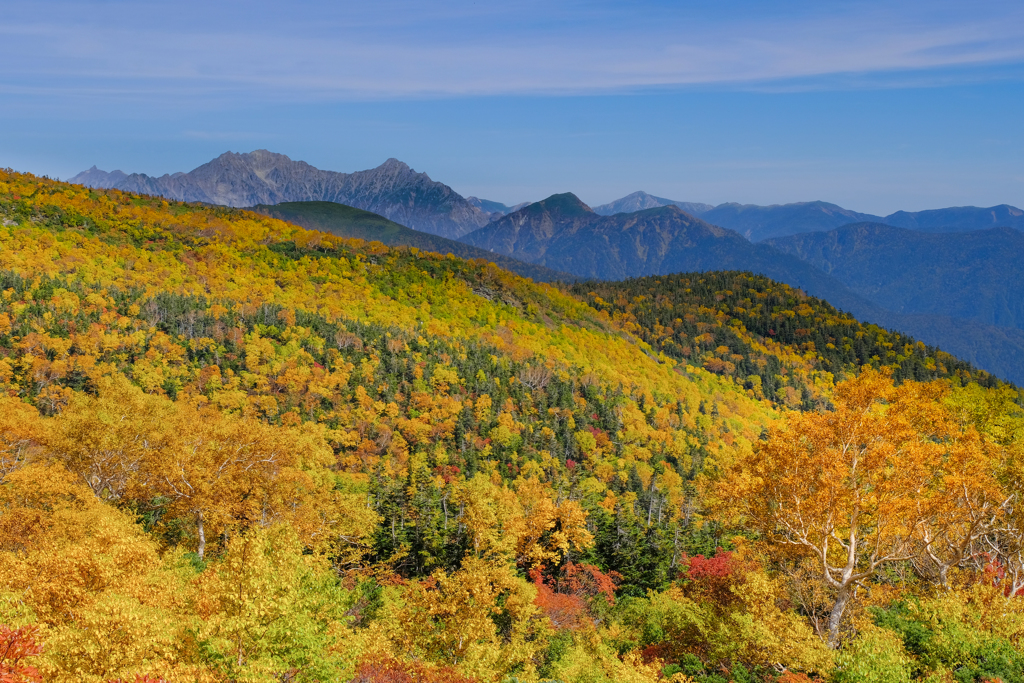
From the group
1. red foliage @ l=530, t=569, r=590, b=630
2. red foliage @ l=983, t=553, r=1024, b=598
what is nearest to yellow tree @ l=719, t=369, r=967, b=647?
red foliage @ l=983, t=553, r=1024, b=598

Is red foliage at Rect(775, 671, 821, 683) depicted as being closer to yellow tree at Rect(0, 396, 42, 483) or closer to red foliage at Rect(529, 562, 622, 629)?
red foliage at Rect(529, 562, 622, 629)

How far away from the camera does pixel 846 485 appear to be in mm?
40281

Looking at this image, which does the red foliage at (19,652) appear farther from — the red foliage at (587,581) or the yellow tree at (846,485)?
the red foliage at (587,581)

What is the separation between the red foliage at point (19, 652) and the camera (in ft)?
75.2

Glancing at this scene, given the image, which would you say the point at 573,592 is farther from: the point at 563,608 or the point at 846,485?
the point at 846,485

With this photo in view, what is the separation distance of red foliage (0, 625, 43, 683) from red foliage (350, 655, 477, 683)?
17094mm

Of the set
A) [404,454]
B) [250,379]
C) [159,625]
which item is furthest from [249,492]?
[250,379]

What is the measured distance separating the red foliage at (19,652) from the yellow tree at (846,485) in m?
41.1

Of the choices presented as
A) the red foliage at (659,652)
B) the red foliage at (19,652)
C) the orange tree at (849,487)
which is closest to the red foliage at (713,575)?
the red foliage at (659,652)

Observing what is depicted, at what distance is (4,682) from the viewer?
2131 centimetres

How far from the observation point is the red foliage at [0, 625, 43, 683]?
22922mm

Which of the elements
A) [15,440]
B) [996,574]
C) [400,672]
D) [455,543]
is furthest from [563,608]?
[15,440]

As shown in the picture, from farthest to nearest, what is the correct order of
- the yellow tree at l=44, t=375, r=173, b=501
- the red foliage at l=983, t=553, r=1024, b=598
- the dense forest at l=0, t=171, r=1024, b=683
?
the yellow tree at l=44, t=375, r=173, b=501 → the red foliage at l=983, t=553, r=1024, b=598 → the dense forest at l=0, t=171, r=1024, b=683

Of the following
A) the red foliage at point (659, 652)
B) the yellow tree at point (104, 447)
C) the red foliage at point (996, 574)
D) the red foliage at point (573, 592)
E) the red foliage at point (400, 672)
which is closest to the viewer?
the red foliage at point (400, 672)
